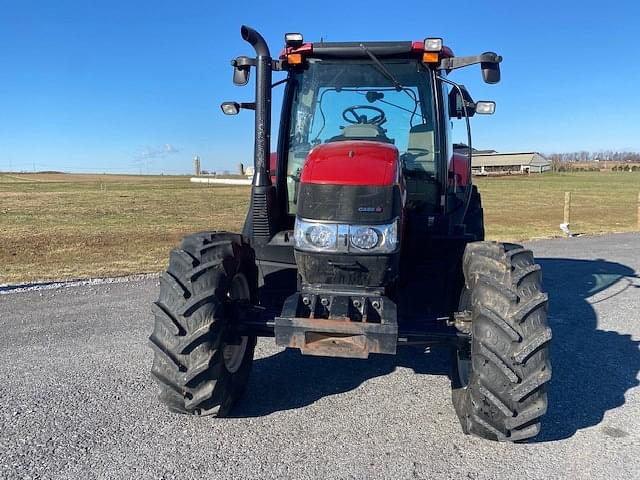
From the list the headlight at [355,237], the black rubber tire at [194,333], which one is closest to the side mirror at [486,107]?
the headlight at [355,237]

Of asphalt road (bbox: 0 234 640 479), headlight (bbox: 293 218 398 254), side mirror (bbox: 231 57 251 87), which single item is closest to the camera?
asphalt road (bbox: 0 234 640 479)

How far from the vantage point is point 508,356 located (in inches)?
132

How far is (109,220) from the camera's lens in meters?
19.4

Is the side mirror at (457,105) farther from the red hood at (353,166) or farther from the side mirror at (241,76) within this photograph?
the side mirror at (241,76)

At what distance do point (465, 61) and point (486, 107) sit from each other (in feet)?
1.95

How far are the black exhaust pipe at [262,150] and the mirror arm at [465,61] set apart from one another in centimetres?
143

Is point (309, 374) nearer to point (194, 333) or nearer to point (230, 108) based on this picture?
point (194, 333)

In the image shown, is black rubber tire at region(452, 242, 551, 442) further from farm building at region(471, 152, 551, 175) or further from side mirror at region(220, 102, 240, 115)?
farm building at region(471, 152, 551, 175)

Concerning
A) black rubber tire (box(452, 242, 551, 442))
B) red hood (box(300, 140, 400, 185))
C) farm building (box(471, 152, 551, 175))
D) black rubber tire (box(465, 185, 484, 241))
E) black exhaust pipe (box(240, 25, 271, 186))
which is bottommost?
black rubber tire (box(452, 242, 551, 442))

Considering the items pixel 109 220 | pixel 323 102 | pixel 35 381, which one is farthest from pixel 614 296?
pixel 109 220

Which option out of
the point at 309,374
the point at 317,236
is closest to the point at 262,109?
the point at 317,236

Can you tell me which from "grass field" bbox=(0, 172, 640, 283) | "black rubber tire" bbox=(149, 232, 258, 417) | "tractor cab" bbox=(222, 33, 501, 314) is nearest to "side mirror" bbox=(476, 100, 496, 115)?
"tractor cab" bbox=(222, 33, 501, 314)

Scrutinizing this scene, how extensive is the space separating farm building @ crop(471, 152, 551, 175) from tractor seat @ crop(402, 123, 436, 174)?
89004 millimetres

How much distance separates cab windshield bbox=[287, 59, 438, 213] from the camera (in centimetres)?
483
